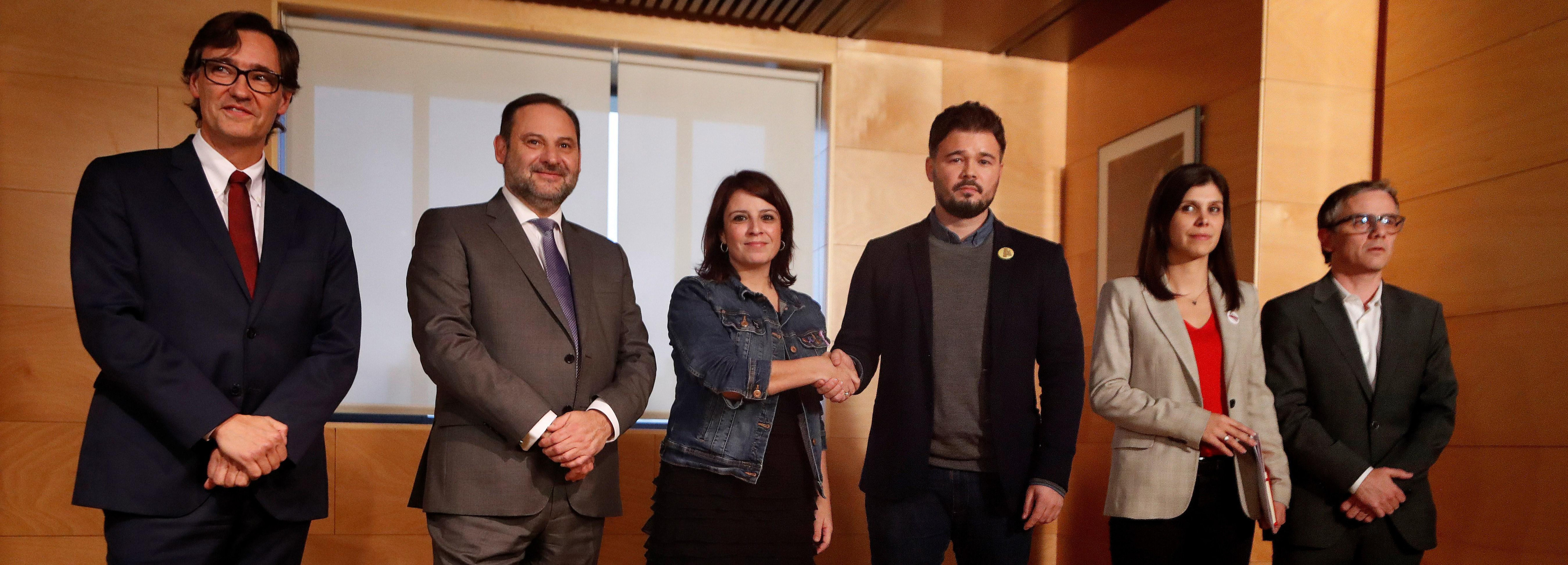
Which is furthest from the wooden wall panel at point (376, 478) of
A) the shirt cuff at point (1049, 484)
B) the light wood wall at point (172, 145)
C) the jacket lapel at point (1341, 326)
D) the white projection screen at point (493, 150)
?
the jacket lapel at point (1341, 326)

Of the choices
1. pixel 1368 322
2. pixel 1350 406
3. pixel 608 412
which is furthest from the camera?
pixel 1368 322

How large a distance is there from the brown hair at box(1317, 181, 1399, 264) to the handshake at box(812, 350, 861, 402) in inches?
57.0

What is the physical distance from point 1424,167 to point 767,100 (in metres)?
2.62

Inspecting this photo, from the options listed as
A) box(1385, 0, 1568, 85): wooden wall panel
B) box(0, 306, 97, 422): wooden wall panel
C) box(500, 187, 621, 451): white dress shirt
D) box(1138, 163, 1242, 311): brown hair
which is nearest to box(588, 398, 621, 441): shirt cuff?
box(500, 187, 621, 451): white dress shirt

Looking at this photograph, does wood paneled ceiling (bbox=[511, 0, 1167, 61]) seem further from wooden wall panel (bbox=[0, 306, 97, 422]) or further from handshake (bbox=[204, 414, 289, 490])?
handshake (bbox=[204, 414, 289, 490])

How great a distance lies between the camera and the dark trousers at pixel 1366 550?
256cm

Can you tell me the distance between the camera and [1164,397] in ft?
8.17

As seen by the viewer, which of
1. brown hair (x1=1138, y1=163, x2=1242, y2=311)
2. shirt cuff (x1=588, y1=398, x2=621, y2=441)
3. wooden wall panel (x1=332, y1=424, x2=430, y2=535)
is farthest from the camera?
wooden wall panel (x1=332, y1=424, x2=430, y2=535)

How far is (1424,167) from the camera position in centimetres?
350

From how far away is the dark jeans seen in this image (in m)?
2.35

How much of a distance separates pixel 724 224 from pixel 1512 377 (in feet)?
8.27

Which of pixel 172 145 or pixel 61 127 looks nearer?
pixel 61 127

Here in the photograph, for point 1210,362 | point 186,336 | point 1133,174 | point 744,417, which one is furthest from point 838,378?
point 1133,174

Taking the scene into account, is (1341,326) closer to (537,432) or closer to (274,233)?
(537,432)
